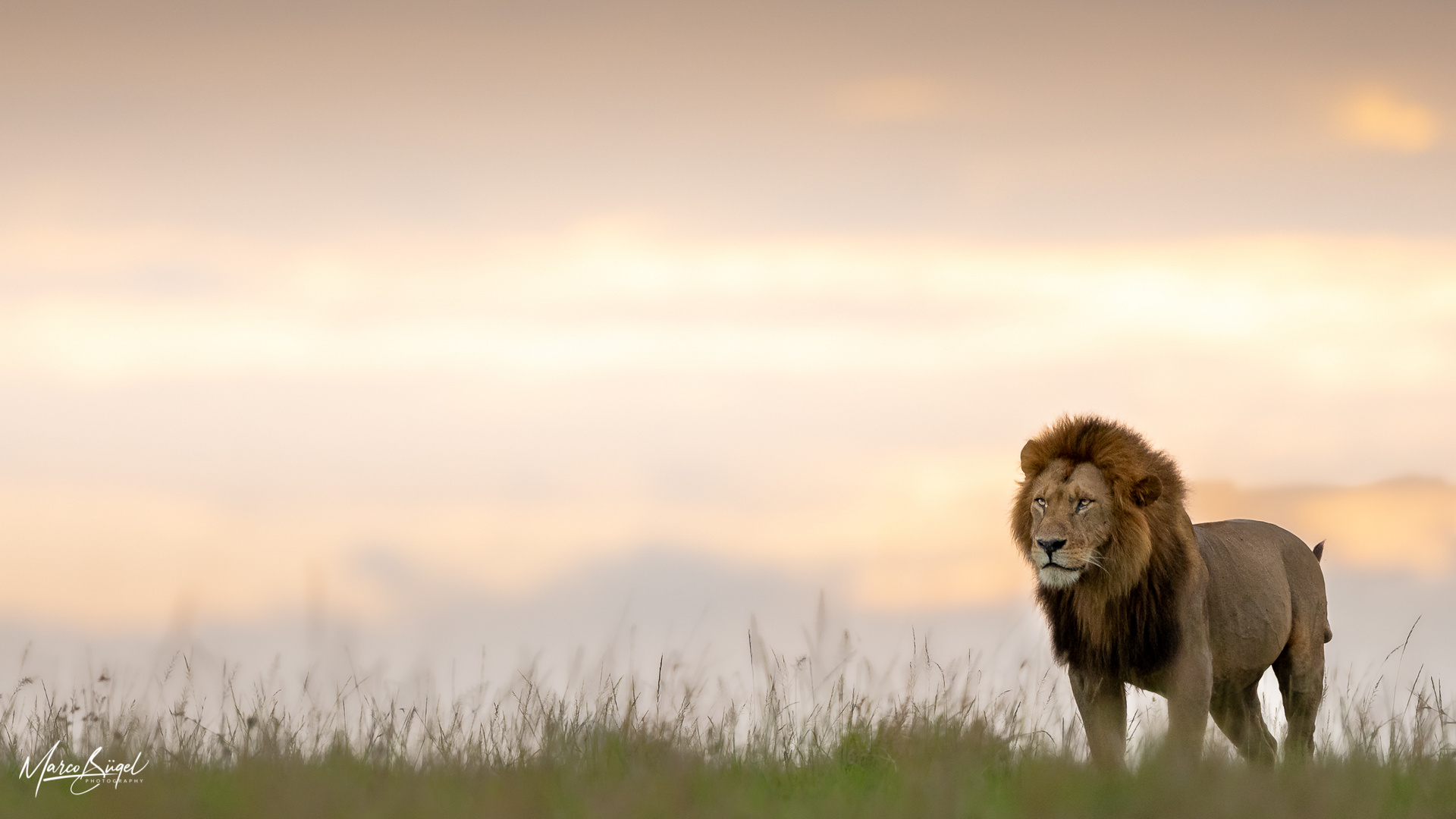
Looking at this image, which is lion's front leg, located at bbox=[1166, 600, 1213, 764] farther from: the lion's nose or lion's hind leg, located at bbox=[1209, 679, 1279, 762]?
lion's hind leg, located at bbox=[1209, 679, 1279, 762]

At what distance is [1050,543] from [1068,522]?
18 centimetres

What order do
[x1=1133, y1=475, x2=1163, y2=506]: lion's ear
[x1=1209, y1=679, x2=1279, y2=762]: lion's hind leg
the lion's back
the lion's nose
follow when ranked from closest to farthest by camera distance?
1. the lion's nose
2. [x1=1133, y1=475, x2=1163, y2=506]: lion's ear
3. the lion's back
4. [x1=1209, y1=679, x2=1279, y2=762]: lion's hind leg

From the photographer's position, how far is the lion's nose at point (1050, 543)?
8.38m

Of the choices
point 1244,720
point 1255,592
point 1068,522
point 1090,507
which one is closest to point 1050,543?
point 1068,522

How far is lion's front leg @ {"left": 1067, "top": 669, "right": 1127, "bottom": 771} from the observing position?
8.58 m

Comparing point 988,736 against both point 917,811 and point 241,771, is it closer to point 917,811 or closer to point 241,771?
point 917,811

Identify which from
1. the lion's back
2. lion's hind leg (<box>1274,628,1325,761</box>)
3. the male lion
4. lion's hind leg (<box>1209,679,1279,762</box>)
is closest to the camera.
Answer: the male lion

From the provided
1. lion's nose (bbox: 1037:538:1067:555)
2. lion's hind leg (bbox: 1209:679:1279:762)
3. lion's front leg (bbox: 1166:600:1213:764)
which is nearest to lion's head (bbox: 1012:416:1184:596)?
lion's nose (bbox: 1037:538:1067:555)

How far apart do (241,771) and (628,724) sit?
2.08m

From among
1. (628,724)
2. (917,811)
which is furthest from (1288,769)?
(628,724)

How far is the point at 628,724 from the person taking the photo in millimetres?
8070

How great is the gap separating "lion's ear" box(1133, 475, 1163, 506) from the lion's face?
7.5 inches

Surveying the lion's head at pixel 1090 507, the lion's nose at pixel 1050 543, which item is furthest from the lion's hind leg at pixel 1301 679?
the lion's nose at pixel 1050 543

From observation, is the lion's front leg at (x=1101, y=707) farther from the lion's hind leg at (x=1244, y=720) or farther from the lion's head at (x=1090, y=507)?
the lion's hind leg at (x=1244, y=720)
